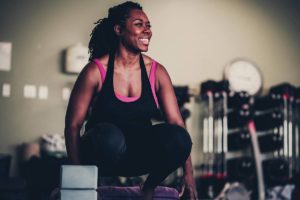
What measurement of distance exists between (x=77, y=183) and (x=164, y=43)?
163 inches

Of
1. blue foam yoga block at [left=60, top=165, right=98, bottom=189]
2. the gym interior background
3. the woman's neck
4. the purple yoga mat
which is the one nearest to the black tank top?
the woman's neck

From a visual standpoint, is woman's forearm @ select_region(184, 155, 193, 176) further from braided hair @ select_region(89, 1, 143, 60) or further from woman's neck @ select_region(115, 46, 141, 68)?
braided hair @ select_region(89, 1, 143, 60)

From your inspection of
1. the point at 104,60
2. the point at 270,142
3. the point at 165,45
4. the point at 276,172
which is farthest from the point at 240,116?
the point at 104,60

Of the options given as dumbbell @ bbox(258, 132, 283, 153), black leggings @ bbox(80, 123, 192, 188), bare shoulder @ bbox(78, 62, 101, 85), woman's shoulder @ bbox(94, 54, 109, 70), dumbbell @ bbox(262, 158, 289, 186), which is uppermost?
woman's shoulder @ bbox(94, 54, 109, 70)

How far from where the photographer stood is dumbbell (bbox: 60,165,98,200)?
5.65 ft

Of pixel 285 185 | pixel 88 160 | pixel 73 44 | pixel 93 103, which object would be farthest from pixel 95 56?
pixel 285 185

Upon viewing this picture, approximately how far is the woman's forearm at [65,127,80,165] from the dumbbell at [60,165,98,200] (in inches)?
14.3

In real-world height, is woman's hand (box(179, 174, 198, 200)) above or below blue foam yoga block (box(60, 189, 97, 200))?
below

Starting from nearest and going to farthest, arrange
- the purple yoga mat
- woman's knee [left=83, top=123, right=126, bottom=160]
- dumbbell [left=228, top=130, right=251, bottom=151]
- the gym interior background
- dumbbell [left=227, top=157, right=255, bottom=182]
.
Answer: woman's knee [left=83, top=123, right=126, bottom=160], the purple yoga mat, the gym interior background, dumbbell [left=227, top=157, right=255, bottom=182], dumbbell [left=228, top=130, right=251, bottom=151]

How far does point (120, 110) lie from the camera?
227 cm

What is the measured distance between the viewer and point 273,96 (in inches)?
224

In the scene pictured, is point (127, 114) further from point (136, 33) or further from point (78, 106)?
point (136, 33)

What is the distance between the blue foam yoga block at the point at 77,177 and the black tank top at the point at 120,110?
53cm

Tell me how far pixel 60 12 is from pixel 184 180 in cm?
361
